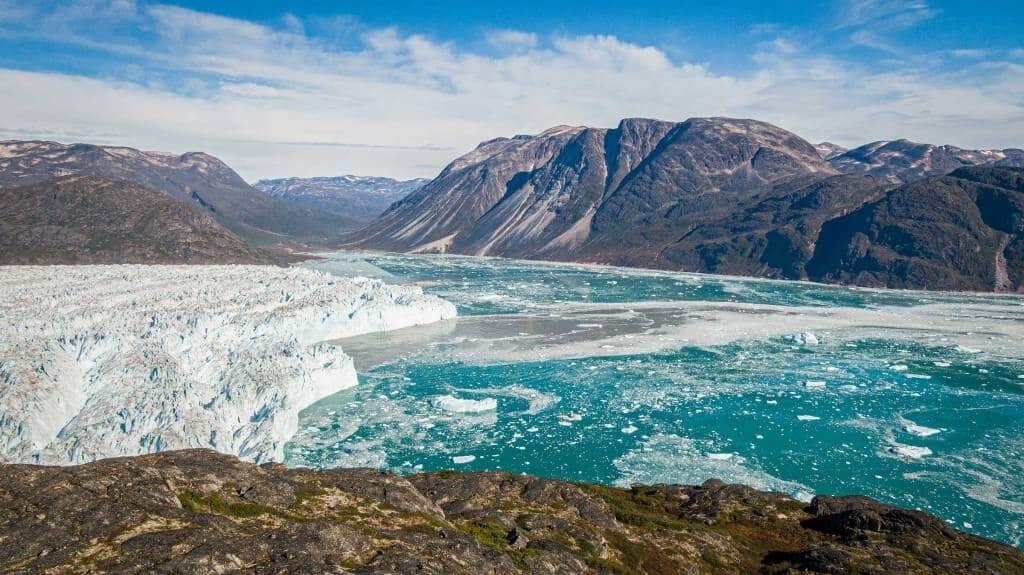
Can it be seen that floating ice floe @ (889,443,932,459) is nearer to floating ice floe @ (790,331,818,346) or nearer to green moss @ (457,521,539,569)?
green moss @ (457,521,539,569)

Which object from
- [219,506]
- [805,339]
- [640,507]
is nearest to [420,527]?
[219,506]

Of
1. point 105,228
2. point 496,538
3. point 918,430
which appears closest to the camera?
point 496,538

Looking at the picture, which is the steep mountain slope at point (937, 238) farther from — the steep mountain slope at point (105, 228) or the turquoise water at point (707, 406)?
the steep mountain slope at point (105, 228)

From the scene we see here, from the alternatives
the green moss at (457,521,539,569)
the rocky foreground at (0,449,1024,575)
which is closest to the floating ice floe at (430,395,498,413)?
the rocky foreground at (0,449,1024,575)

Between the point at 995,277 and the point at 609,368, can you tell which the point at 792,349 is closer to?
the point at 609,368

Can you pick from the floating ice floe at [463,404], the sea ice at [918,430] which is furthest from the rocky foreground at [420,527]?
the sea ice at [918,430]

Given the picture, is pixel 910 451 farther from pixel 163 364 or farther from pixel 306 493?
pixel 163 364

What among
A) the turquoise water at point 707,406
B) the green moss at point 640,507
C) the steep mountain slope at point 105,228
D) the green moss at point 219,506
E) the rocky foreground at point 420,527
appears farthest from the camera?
the steep mountain slope at point 105,228
